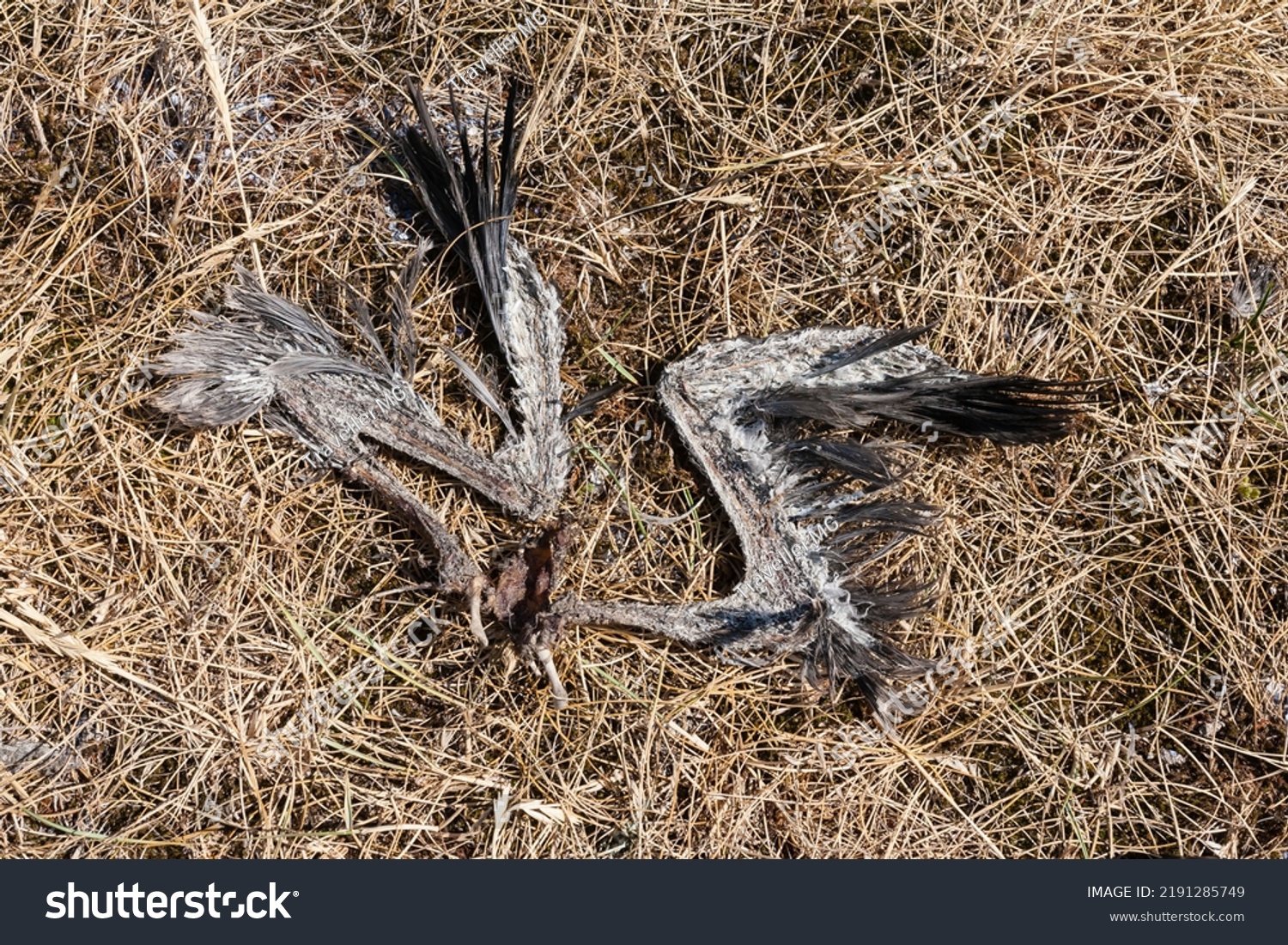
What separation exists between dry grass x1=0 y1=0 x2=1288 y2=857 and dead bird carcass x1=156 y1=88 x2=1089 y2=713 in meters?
0.11

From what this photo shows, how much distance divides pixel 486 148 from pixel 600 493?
3.32 ft

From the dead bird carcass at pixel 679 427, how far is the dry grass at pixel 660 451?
11 cm

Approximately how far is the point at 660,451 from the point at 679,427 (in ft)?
0.37

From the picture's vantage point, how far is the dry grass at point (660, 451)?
2615 mm

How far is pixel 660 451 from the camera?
2.72 m

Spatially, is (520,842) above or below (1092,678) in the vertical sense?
below

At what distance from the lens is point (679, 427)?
265cm

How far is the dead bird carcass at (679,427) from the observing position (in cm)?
258

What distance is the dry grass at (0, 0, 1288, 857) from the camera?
103 inches

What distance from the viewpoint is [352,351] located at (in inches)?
105

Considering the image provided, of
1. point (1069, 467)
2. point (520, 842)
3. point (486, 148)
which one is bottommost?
point (520, 842)

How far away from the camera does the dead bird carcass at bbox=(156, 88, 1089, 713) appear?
2.58 m

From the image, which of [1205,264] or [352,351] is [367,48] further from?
[1205,264]

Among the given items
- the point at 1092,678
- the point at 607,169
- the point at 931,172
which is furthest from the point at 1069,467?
the point at 607,169
